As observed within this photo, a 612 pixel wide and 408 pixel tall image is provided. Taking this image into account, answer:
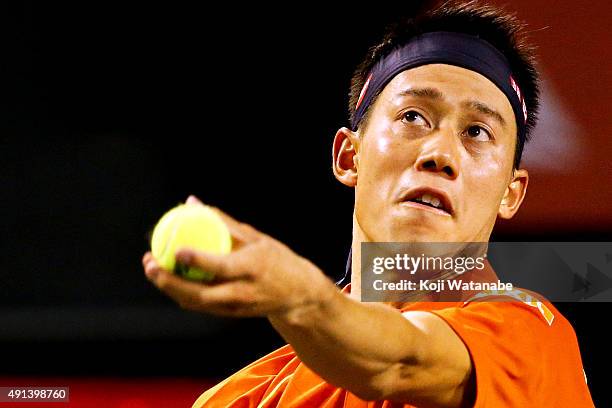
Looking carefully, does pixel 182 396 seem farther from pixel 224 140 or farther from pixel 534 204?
pixel 534 204

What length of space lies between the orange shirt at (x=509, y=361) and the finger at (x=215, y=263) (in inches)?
19.4

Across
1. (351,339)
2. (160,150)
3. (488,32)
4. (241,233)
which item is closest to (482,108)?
(488,32)

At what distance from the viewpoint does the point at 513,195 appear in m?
1.95

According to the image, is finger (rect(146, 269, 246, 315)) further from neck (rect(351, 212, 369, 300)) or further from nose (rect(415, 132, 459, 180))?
neck (rect(351, 212, 369, 300))

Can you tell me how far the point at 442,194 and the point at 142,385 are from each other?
183cm

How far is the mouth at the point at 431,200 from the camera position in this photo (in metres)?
1.65

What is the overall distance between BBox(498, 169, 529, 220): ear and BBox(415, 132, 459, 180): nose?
27 centimetres

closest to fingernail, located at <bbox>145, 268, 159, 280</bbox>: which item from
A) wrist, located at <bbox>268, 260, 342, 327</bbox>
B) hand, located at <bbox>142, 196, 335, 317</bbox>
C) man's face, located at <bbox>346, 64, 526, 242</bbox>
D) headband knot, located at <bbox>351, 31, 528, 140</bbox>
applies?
hand, located at <bbox>142, 196, 335, 317</bbox>

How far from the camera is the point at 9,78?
3.65 meters

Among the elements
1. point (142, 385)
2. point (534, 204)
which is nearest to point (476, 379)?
point (534, 204)

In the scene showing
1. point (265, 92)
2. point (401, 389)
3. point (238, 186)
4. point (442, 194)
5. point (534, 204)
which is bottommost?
point (401, 389)

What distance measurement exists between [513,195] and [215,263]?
46.5 inches

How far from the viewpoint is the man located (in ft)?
3.34

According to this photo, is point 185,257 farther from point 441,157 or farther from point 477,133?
point 477,133
